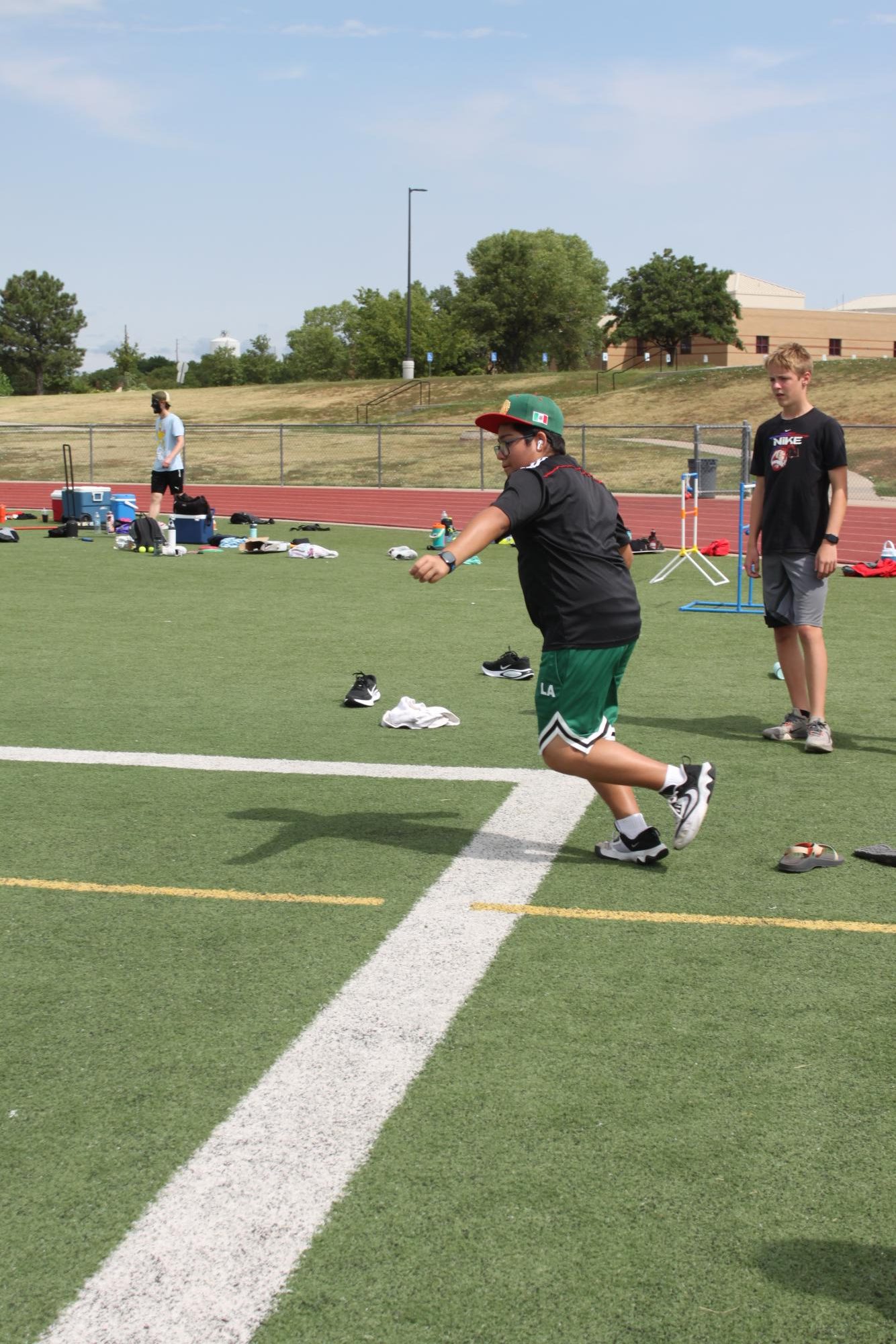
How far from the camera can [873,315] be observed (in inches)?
3713

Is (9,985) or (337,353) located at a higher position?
(337,353)

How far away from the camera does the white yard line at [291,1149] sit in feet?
8.20

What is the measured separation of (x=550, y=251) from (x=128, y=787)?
333 ft

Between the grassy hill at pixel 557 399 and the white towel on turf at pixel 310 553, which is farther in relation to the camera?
the grassy hill at pixel 557 399

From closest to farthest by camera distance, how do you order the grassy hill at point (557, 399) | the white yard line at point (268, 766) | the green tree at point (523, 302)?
the white yard line at point (268, 766) < the grassy hill at point (557, 399) < the green tree at point (523, 302)

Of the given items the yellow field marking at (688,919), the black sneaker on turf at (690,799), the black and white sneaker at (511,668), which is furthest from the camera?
the black and white sneaker at (511,668)

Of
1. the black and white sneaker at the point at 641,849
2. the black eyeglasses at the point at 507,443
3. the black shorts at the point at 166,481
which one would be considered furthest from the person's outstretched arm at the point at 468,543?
the black shorts at the point at 166,481

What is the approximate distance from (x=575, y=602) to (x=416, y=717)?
299 centimetres

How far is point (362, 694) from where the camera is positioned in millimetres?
8219

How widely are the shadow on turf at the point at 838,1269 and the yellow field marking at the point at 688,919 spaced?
1909mm

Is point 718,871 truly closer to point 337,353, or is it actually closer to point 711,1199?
point 711,1199

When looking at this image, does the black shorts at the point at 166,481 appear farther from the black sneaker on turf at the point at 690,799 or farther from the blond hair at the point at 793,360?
the black sneaker on turf at the point at 690,799

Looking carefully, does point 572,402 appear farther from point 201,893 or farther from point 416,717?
point 201,893

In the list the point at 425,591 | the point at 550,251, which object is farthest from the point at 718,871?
the point at 550,251
